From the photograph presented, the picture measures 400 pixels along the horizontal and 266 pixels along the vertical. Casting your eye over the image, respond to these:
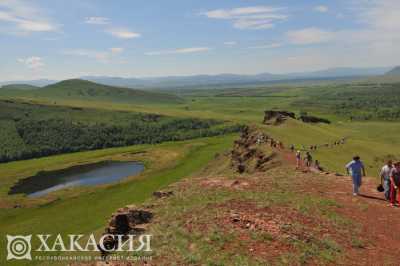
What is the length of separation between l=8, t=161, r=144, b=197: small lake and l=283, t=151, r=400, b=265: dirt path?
3500 inches

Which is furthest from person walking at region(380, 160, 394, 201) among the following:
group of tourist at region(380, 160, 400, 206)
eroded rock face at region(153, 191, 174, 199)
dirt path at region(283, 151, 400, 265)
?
eroded rock face at region(153, 191, 174, 199)

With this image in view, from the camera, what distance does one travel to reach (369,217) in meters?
23.4

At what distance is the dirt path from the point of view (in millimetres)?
18156

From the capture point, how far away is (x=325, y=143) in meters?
77.3

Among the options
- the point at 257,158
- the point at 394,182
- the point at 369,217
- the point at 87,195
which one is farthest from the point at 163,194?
the point at 87,195

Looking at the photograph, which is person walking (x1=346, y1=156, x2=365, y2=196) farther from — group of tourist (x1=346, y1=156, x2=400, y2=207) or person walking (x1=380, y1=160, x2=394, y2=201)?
person walking (x1=380, y1=160, x2=394, y2=201)

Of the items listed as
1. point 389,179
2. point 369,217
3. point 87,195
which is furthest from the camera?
point 87,195

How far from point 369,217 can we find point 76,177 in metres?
111

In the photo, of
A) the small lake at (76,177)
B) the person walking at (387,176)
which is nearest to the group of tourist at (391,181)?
the person walking at (387,176)

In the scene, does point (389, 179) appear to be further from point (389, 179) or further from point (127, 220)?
point (127, 220)

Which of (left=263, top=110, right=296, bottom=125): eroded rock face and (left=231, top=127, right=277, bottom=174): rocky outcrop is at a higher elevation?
(left=263, top=110, right=296, bottom=125): eroded rock face

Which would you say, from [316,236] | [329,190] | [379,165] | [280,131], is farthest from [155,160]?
[316,236]

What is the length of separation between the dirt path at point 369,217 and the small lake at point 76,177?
8891 cm

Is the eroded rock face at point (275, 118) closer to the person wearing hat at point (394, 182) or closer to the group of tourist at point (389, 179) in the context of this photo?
the group of tourist at point (389, 179)
